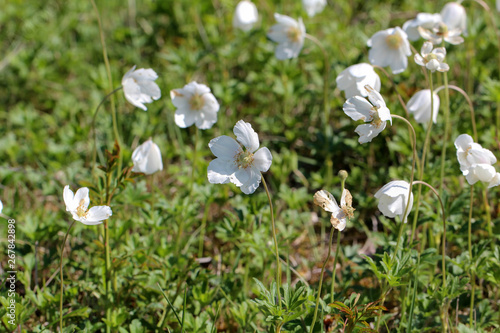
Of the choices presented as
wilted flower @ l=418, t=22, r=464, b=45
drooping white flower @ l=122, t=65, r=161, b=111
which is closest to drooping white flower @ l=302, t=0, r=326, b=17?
wilted flower @ l=418, t=22, r=464, b=45

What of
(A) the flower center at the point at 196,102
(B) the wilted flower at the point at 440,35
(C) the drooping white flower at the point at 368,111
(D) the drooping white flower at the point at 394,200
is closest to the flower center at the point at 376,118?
(C) the drooping white flower at the point at 368,111

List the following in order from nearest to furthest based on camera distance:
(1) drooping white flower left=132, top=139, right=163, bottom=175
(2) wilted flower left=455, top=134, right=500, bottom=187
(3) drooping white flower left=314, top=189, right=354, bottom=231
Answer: (3) drooping white flower left=314, top=189, right=354, bottom=231
(2) wilted flower left=455, top=134, right=500, bottom=187
(1) drooping white flower left=132, top=139, right=163, bottom=175

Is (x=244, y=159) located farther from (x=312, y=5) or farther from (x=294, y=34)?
(x=312, y=5)

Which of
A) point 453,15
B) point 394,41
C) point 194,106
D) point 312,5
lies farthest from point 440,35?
point 312,5

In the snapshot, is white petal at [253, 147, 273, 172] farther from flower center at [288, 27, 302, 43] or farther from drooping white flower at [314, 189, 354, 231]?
flower center at [288, 27, 302, 43]

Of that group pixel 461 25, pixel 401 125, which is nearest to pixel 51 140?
pixel 401 125

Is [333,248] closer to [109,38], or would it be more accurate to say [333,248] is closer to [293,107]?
[293,107]
